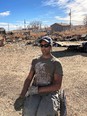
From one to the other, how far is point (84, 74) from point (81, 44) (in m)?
7.85

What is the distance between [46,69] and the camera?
12.0 feet

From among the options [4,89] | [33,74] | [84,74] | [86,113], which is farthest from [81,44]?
[33,74]

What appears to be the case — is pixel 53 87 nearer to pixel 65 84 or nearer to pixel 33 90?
pixel 33 90

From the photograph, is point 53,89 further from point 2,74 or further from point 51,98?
point 2,74

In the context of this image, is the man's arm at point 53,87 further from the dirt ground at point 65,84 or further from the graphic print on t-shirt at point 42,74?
the dirt ground at point 65,84

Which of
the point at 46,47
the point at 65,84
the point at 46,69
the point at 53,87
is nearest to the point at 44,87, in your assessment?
the point at 53,87

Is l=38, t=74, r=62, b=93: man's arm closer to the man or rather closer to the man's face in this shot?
the man

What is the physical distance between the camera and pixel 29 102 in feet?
11.5

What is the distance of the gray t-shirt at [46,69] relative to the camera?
3615 mm

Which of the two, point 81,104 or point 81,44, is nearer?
point 81,104

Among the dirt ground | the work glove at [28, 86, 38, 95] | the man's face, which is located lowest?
the dirt ground

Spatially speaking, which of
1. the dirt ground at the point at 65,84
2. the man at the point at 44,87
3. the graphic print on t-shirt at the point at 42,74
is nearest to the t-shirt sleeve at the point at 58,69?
the man at the point at 44,87

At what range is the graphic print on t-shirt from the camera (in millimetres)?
3650

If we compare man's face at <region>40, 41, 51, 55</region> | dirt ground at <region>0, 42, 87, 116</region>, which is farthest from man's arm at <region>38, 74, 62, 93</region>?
dirt ground at <region>0, 42, 87, 116</region>
